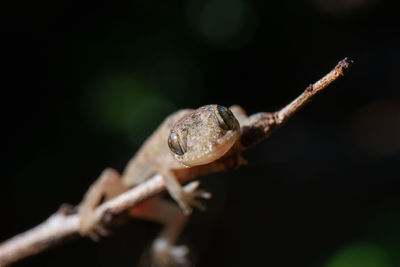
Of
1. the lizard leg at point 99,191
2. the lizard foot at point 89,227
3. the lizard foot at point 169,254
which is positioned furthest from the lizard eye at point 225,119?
the lizard foot at point 169,254

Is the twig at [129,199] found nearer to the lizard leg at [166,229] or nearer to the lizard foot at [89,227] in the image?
the lizard foot at [89,227]

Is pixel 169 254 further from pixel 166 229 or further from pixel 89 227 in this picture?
→ pixel 89 227

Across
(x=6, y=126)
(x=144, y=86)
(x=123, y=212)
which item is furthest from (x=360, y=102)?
(x=6, y=126)

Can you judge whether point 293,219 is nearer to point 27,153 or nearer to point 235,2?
point 235,2

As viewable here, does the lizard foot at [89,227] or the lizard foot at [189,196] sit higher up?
the lizard foot at [89,227]

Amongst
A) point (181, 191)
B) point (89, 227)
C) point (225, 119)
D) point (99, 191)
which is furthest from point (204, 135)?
point (99, 191)

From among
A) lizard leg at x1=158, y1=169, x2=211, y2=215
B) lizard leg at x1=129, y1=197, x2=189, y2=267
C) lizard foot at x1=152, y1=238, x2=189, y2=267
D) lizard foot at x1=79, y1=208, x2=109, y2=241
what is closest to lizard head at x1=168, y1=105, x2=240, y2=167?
lizard leg at x1=158, y1=169, x2=211, y2=215
